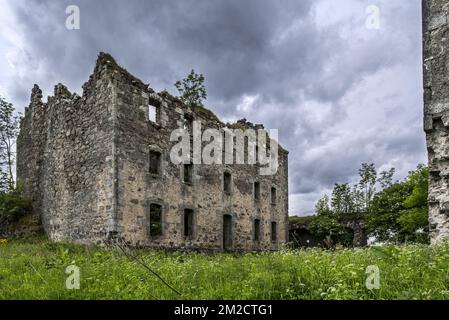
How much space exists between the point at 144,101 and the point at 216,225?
7147 mm

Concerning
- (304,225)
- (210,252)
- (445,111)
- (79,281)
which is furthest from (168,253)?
(304,225)

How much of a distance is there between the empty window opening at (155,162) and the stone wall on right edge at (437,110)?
37.0 feet

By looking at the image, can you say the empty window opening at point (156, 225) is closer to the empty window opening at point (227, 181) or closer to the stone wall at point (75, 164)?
the stone wall at point (75, 164)

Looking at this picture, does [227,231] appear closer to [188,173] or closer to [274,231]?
[188,173]

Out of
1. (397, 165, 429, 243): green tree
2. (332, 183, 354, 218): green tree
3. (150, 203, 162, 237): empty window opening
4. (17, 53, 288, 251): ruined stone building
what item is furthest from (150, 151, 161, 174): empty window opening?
(332, 183, 354, 218): green tree

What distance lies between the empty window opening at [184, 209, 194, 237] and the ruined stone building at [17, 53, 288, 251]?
0.05m

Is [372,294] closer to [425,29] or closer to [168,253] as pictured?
[425,29]

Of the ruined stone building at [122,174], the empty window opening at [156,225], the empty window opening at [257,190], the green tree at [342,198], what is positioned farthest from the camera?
the green tree at [342,198]

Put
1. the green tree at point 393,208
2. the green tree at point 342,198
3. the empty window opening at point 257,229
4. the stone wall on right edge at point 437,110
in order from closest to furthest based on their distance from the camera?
the stone wall on right edge at point 437,110 → the empty window opening at point 257,229 → the green tree at point 393,208 → the green tree at point 342,198

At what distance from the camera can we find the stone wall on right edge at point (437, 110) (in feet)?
24.1

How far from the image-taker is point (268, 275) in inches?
234

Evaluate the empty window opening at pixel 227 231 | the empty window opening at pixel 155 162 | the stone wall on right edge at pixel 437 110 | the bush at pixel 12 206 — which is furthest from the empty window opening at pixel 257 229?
the stone wall on right edge at pixel 437 110

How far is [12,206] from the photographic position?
63.7 feet

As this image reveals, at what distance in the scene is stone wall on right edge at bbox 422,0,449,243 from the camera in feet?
24.1
